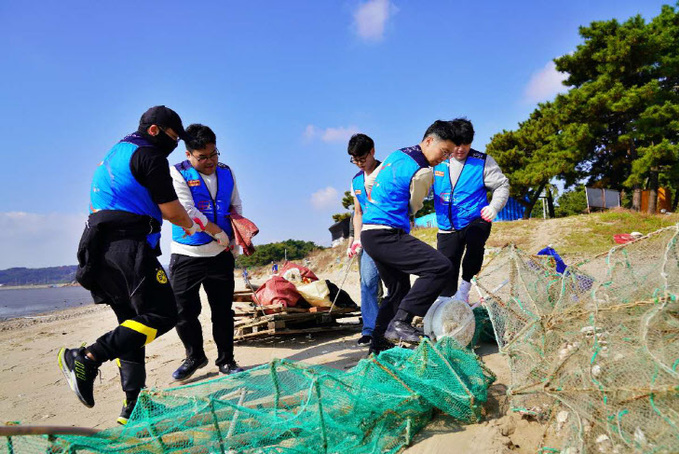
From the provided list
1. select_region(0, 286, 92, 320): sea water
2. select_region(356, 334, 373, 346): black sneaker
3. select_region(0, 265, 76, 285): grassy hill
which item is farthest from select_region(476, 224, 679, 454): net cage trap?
select_region(0, 265, 76, 285): grassy hill

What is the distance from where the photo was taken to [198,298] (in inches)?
161

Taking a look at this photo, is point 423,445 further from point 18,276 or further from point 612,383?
point 18,276

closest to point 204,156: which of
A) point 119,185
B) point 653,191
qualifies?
point 119,185

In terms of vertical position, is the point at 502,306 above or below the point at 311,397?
above

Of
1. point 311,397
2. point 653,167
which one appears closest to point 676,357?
point 311,397

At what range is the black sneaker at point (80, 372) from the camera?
259cm

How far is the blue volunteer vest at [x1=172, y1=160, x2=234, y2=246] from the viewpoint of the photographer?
403 cm

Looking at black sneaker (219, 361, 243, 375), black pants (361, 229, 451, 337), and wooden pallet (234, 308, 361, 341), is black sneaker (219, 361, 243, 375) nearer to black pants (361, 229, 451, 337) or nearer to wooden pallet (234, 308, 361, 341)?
wooden pallet (234, 308, 361, 341)

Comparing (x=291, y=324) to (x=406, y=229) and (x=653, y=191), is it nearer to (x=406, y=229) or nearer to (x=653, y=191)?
(x=406, y=229)

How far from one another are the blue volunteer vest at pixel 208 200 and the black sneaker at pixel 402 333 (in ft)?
5.76

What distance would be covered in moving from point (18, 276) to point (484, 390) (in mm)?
194047

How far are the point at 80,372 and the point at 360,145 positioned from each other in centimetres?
325

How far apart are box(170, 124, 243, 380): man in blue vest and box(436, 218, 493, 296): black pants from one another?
7.13 feet

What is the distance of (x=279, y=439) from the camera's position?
2186 mm
